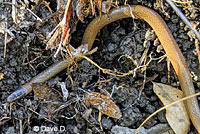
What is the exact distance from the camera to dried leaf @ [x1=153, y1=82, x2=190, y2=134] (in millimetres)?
2990

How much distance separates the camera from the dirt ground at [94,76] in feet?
10.1

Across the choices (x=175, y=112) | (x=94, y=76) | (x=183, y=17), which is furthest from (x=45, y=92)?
(x=183, y=17)

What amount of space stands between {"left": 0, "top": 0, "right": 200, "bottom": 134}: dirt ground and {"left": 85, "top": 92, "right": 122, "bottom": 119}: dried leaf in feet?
0.19

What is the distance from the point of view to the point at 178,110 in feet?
9.89

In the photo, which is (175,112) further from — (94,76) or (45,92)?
(45,92)

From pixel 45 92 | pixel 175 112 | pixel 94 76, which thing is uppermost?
pixel 94 76

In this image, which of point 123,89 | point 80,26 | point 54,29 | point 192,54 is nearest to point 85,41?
point 80,26

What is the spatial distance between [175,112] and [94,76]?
39.7 inches

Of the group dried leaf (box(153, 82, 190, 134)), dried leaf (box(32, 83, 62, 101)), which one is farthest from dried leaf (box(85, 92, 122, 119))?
dried leaf (box(153, 82, 190, 134))

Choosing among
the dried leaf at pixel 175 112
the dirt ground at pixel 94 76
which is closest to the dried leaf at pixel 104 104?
the dirt ground at pixel 94 76

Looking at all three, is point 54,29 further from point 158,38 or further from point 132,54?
point 158,38

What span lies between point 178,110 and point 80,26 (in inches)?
58.9

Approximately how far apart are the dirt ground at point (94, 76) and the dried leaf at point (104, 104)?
57 mm

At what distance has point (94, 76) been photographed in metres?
3.25
